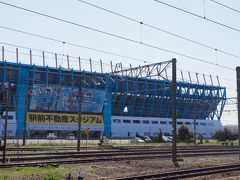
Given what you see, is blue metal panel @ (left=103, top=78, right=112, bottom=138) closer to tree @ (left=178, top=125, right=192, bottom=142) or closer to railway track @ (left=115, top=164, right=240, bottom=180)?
tree @ (left=178, top=125, right=192, bottom=142)

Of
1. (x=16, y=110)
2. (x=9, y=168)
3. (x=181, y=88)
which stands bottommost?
(x=9, y=168)

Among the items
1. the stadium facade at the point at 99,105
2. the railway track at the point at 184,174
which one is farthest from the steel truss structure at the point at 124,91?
the railway track at the point at 184,174

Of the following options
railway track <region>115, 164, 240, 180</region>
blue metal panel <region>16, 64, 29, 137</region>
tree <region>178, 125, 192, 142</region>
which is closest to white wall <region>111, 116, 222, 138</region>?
blue metal panel <region>16, 64, 29, 137</region>

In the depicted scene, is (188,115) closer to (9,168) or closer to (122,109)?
(122,109)

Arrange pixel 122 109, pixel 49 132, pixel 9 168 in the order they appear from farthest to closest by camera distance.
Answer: pixel 122 109 → pixel 49 132 → pixel 9 168

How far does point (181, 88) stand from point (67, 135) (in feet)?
118

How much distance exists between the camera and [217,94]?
4446 inches

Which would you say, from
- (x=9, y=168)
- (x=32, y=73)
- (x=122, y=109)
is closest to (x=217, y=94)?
(x=122, y=109)

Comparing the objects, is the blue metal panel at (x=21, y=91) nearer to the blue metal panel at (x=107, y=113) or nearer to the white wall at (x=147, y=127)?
the blue metal panel at (x=107, y=113)

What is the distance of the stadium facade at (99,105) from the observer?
263 feet

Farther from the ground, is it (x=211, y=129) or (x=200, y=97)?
(x=200, y=97)

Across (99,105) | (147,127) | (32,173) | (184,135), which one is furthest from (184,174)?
(147,127)

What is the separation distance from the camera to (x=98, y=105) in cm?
9350

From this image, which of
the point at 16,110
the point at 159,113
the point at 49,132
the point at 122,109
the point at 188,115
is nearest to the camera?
the point at 16,110
